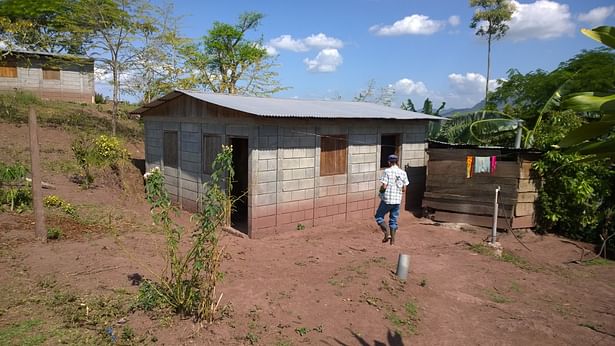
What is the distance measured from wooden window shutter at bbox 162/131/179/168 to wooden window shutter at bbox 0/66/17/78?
684 inches

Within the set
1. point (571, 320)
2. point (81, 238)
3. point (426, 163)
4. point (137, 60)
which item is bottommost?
point (571, 320)

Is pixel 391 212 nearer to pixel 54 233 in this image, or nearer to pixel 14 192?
pixel 54 233

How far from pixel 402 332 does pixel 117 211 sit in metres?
7.39

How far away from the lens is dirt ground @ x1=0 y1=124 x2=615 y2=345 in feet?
16.0

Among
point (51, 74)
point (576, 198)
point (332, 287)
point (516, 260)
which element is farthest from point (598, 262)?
point (51, 74)

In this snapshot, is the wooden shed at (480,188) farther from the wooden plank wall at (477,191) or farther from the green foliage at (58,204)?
the green foliage at (58,204)

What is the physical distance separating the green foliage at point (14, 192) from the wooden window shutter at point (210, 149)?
3.70 m

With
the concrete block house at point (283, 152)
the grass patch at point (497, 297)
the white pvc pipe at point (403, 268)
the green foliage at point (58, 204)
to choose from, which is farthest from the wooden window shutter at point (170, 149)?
the grass patch at point (497, 297)

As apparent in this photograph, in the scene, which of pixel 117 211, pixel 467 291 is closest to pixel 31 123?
pixel 117 211

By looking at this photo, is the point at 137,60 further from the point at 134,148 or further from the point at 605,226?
the point at 605,226

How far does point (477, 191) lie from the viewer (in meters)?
10.6

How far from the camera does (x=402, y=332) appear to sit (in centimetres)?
523

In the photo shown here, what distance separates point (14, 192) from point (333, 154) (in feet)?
22.7

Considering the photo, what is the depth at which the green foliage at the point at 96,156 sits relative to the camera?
11.7m
